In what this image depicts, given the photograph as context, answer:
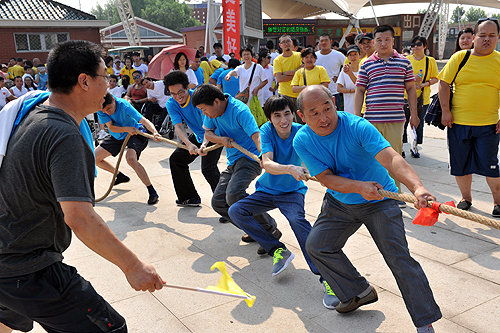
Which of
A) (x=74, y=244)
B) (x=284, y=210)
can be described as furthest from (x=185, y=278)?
(x=74, y=244)

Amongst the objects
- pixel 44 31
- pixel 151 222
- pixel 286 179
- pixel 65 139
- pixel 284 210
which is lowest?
pixel 151 222

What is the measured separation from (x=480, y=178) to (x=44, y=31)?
23.6 metres

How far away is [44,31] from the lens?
76.5 feet

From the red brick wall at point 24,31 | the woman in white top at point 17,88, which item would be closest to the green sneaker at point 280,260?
the woman in white top at point 17,88

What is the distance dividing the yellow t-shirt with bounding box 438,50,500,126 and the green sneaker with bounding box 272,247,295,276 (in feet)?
8.17

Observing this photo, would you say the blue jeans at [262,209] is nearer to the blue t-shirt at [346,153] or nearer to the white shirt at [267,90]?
the blue t-shirt at [346,153]

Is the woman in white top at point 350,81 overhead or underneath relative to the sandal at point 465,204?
overhead

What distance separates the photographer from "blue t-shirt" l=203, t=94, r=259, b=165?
420cm

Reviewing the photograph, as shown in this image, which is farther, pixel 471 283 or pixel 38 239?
pixel 471 283

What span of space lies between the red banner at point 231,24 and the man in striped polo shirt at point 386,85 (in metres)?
10.3

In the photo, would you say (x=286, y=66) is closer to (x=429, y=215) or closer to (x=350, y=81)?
(x=350, y=81)

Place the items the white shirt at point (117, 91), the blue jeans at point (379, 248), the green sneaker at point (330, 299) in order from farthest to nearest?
1. the white shirt at point (117, 91)
2. the green sneaker at point (330, 299)
3. the blue jeans at point (379, 248)

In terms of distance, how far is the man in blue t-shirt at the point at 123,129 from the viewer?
560 centimetres

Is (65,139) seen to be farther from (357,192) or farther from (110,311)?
(357,192)
